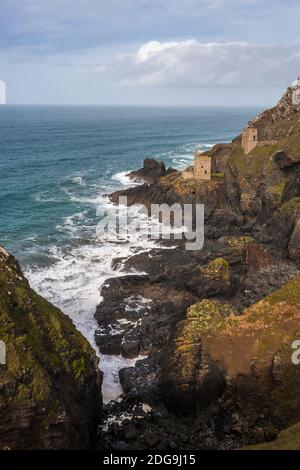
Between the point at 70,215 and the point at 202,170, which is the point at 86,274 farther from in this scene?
the point at 202,170

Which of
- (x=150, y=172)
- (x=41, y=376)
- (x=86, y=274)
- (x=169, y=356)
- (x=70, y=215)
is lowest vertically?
(x=169, y=356)

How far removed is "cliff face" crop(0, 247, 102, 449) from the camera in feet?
73.8

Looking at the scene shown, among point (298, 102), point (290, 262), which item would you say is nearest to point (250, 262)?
point (290, 262)

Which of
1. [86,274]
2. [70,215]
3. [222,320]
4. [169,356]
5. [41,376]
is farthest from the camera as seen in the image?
[70,215]

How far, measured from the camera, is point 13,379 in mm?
22531

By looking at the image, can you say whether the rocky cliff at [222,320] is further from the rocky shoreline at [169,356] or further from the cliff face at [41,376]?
the cliff face at [41,376]

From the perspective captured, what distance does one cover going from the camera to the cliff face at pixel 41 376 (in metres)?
22.5

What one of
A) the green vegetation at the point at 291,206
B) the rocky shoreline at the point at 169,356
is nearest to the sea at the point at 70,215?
the rocky shoreline at the point at 169,356

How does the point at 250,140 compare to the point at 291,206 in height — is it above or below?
above

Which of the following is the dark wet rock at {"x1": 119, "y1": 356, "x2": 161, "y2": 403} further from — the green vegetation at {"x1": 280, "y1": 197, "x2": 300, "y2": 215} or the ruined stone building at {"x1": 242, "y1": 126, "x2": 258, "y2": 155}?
the ruined stone building at {"x1": 242, "y1": 126, "x2": 258, "y2": 155}

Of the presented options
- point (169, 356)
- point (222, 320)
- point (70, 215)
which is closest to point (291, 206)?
point (222, 320)

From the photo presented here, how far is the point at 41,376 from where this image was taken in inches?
923
